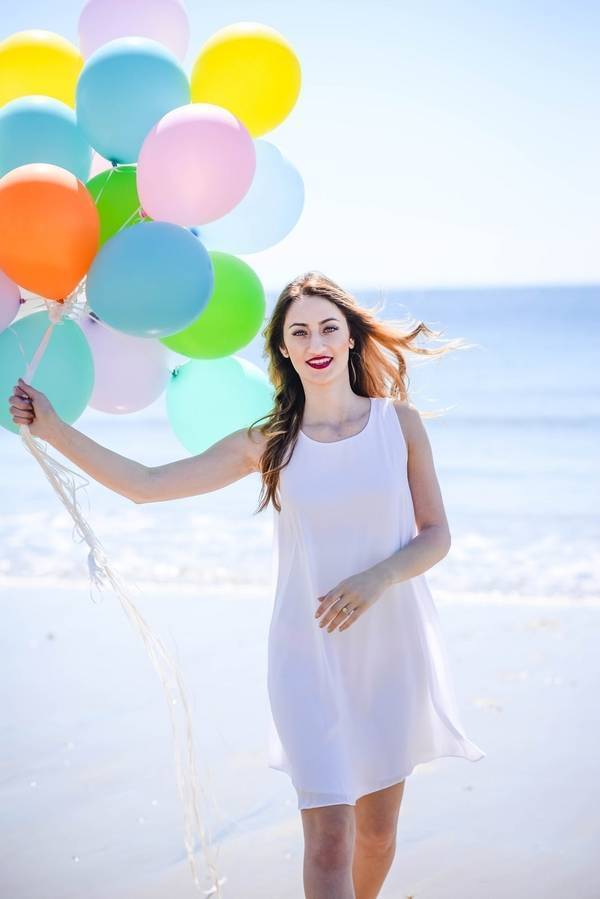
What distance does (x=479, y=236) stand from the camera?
124 feet

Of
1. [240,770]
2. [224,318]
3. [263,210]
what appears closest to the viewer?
[224,318]

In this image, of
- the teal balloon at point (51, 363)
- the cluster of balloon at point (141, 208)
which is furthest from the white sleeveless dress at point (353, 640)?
the teal balloon at point (51, 363)

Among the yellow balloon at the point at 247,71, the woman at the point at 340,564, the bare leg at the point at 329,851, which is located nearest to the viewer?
the bare leg at the point at 329,851

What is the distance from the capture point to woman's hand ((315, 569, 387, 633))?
2.93 meters

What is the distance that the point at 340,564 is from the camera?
318cm

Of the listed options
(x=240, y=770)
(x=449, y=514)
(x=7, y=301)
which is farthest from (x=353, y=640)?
(x=449, y=514)

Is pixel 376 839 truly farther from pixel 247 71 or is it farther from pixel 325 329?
pixel 247 71

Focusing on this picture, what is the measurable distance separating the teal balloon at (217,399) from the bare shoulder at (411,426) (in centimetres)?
48

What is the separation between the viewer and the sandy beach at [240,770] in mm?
3992

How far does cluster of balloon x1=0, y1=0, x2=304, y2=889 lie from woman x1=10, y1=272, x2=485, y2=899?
0.22 metres

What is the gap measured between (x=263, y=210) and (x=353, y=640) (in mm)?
1488

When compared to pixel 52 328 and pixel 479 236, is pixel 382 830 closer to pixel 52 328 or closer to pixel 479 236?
pixel 52 328

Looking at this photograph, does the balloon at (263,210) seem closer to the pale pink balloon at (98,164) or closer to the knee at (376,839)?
the pale pink balloon at (98,164)

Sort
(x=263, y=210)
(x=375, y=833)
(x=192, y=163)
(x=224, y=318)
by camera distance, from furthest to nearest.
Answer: (x=263, y=210), (x=224, y=318), (x=375, y=833), (x=192, y=163)
